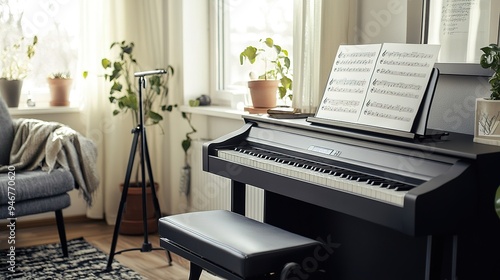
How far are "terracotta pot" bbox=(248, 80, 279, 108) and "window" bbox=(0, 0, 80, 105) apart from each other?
4.89 ft

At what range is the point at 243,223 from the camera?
8.89 ft

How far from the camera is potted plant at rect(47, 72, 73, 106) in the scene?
450cm

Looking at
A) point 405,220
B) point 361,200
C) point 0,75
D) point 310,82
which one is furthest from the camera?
point 0,75

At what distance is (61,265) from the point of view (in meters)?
3.74

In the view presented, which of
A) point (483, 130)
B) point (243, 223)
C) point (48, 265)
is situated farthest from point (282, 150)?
point (48, 265)

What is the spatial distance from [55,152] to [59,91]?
847 millimetres

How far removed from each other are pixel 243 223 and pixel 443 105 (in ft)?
2.92

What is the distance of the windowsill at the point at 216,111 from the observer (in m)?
3.98

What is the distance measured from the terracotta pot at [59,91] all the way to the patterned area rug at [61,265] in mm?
956

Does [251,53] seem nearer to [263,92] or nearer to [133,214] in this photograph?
[263,92]

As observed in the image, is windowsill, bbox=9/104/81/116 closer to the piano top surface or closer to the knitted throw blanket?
the knitted throw blanket

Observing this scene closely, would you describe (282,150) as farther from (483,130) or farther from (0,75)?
(0,75)

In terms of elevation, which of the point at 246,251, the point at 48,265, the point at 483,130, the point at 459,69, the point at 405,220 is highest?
the point at 459,69

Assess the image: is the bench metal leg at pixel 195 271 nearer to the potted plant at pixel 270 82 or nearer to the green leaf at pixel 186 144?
the potted plant at pixel 270 82
